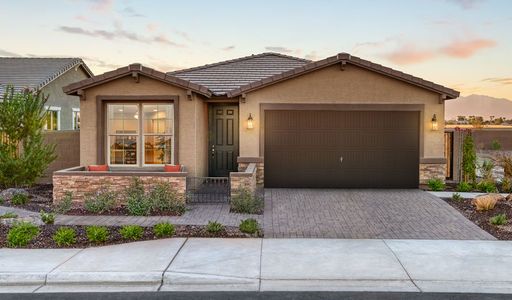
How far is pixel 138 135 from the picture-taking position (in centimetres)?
1588

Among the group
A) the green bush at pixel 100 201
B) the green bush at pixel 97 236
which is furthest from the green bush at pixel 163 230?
the green bush at pixel 100 201

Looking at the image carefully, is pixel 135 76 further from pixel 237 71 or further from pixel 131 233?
pixel 131 233

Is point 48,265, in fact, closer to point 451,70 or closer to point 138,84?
point 138,84

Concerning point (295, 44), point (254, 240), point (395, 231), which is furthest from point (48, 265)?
point (295, 44)

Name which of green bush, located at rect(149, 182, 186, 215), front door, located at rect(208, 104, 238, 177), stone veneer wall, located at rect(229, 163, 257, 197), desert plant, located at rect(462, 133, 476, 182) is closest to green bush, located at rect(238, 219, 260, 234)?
green bush, located at rect(149, 182, 186, 215)

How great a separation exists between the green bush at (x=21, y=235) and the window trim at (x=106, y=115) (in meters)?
6.03

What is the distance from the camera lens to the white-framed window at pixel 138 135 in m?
15.8

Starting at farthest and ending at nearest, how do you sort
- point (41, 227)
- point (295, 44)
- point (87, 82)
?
point (295, 44) < point (87, 82) < point (41, 227)

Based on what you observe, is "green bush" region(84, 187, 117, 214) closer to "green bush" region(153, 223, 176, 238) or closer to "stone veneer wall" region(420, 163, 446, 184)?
"green bush" region(153, 223, 176, 238)

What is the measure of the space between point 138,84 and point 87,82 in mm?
1416

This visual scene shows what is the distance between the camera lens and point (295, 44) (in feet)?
70.3

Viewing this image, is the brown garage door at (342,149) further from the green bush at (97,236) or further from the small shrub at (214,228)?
the green bush at (97,236)

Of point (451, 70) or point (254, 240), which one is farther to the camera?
point (451, 70)

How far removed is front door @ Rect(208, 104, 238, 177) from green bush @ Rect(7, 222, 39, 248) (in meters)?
8.76
